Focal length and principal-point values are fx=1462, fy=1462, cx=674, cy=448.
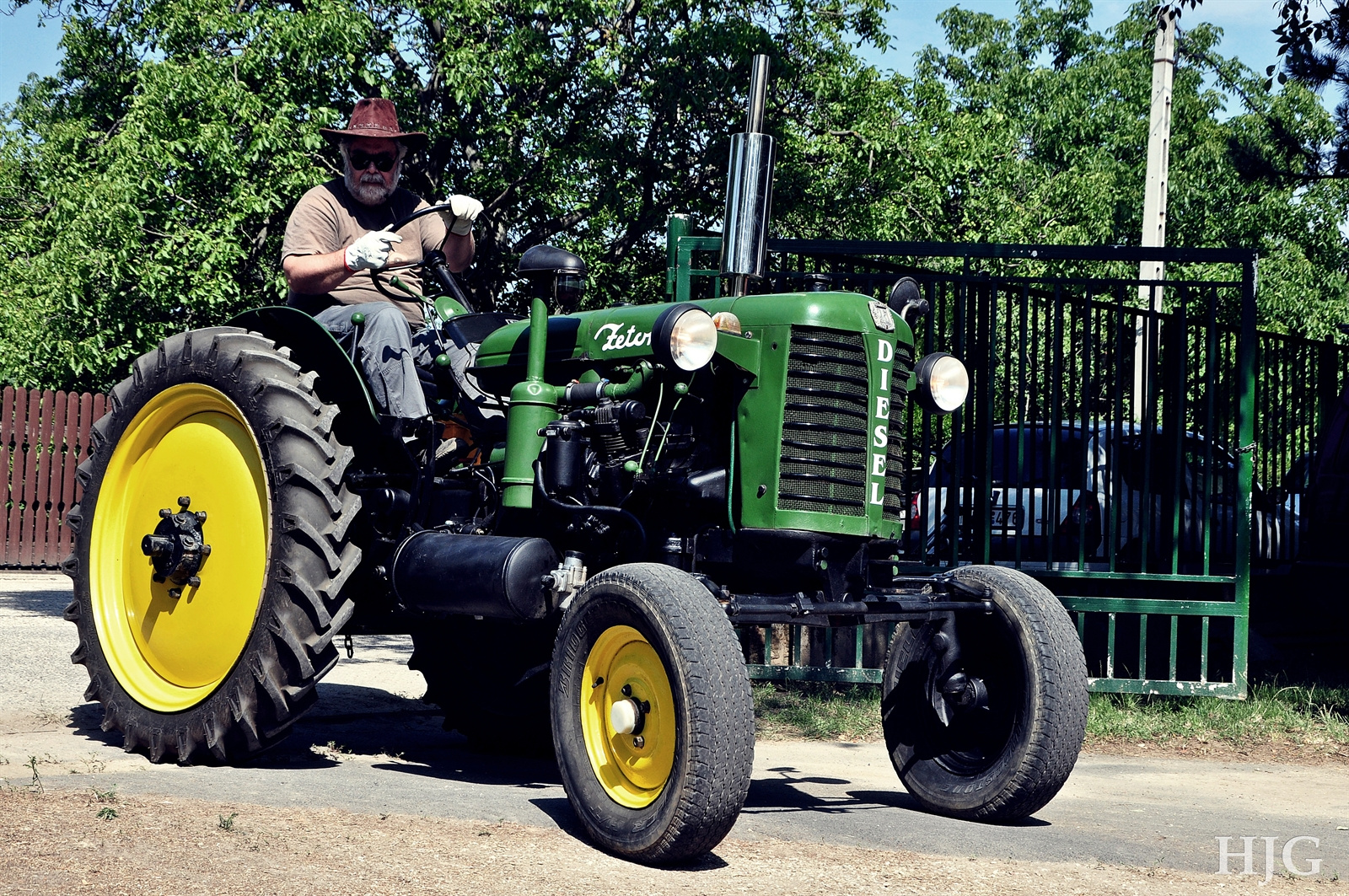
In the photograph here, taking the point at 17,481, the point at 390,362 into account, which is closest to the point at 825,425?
the point at 390,362

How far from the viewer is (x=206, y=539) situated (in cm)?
584

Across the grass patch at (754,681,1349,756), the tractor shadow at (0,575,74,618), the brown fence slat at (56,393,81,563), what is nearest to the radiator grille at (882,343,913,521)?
the grass patch at (754,681,1349,756)

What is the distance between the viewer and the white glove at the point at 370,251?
5.76 meters

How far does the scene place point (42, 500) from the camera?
17250 mm

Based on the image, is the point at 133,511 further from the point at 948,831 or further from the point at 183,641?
the point at 948,831

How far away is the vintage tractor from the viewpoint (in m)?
4.55

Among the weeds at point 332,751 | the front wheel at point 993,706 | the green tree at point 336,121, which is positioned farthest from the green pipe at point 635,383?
the green tree at point 336,121

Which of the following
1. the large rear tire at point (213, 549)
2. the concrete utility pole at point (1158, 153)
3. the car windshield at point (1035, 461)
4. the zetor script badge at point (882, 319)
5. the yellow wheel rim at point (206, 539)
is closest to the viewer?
the zetor script badge at point (882, 319)

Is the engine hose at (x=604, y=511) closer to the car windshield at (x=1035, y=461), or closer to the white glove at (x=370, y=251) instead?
the white glove at (x=370, y=251)

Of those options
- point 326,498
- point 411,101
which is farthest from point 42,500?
point 326,498

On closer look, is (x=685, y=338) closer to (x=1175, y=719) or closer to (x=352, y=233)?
(x=352, y=233)

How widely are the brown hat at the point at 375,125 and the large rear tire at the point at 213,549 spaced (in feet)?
3.53

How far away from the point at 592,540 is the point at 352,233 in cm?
199

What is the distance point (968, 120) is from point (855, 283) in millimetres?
9584
